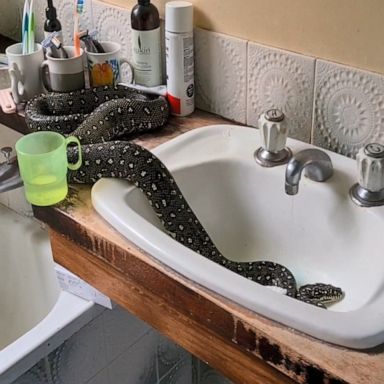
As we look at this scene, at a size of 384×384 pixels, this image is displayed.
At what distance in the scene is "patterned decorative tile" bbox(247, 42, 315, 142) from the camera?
1012mm

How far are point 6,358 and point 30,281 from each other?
17.8 inches

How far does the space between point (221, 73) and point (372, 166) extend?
0.34 m

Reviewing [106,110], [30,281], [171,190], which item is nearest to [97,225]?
[171,190]

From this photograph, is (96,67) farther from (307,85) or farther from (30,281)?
(30,281)

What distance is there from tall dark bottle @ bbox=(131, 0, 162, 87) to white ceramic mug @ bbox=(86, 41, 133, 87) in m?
0.03

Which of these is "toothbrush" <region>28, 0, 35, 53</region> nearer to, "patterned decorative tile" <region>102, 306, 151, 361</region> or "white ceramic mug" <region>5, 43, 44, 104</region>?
"white ceramic mug" <region>5, 43, 44, 104</region>

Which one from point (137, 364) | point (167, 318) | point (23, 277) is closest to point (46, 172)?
point (167, 318)

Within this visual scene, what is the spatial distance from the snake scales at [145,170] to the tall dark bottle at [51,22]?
22 cm

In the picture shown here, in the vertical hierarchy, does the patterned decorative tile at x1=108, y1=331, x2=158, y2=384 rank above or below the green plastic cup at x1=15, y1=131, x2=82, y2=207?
below

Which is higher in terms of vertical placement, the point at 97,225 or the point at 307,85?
A: the point at 307,85

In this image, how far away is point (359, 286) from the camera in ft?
2.93

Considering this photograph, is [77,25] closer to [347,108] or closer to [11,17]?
[11,17]

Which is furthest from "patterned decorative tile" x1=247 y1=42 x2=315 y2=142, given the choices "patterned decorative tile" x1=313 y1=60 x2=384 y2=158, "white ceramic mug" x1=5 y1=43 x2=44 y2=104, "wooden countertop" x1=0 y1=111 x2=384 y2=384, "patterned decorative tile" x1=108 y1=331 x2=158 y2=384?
"patterned decorative tile" x1=108 y1=331 x2=158 y2=384

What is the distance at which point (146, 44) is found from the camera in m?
1.14
